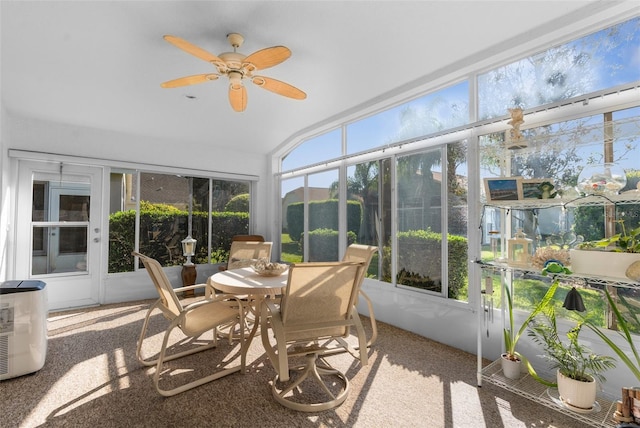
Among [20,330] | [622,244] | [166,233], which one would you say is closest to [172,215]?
[166,233]

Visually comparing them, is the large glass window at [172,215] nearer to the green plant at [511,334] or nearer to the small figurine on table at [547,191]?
the green plant at [511,334]

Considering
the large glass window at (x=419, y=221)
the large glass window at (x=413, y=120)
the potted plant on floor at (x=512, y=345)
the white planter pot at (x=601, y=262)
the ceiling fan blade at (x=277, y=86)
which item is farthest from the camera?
the large glass window at (x=419, y=221)

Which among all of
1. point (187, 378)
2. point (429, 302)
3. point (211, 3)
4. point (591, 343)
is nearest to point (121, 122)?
point (211, 3)

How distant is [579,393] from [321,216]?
12.0ft

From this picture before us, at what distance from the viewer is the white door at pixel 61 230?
4.11 meters

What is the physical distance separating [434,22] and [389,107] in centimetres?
157

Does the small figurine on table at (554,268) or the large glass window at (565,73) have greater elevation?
the large glass window at (565,73)

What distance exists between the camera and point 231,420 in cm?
192

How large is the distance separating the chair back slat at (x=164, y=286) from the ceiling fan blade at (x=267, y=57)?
1635 millimetres

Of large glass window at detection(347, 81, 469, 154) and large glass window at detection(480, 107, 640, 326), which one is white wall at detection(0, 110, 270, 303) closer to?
large glass window at detection(347, 81, 469, 154)

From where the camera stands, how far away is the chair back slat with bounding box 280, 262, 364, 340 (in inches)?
75.5

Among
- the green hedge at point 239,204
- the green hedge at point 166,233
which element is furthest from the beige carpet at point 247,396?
the green hedge at point 239,204

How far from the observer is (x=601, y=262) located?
1.81m

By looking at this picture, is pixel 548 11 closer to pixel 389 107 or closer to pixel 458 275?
pixel 389 107
